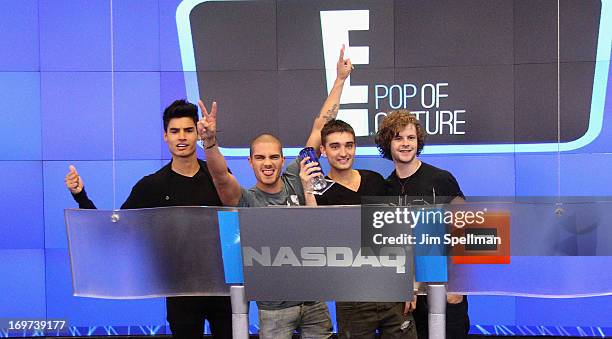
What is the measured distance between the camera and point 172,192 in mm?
3027

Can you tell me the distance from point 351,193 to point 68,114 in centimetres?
243

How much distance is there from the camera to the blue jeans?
8.63 ft

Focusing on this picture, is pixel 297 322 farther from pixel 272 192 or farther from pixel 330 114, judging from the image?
pixel 330 114

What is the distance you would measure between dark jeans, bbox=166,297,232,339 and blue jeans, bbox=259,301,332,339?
38cm

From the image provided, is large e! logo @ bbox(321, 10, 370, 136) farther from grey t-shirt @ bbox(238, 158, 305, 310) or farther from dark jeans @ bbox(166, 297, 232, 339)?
dark jeans @ bbox(166, 297, 232, 339)

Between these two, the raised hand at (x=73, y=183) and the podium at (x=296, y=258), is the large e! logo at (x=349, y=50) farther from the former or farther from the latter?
the podium at (x=296, y=258)

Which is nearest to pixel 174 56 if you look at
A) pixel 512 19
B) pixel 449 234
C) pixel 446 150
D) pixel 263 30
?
pixel 263 30

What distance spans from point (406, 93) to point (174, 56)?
1481 mm

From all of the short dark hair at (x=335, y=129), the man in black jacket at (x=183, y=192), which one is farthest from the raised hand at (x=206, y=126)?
the short dark hair at (x=335, y=129)

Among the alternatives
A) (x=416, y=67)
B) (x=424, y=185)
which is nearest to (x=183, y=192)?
(x=424, y=185)

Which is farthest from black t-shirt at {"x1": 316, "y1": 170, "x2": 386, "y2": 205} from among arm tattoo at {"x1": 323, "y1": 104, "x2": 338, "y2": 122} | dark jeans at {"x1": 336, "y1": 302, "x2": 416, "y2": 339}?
arm tattoo at {"x1": 323, "y1": 104, "x2": 338, "y2": 122}

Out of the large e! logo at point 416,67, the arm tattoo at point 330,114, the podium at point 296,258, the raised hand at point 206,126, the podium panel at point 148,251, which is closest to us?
the podium at point 296,258

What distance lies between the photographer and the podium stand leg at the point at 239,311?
235cm

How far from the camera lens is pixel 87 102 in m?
4.54
